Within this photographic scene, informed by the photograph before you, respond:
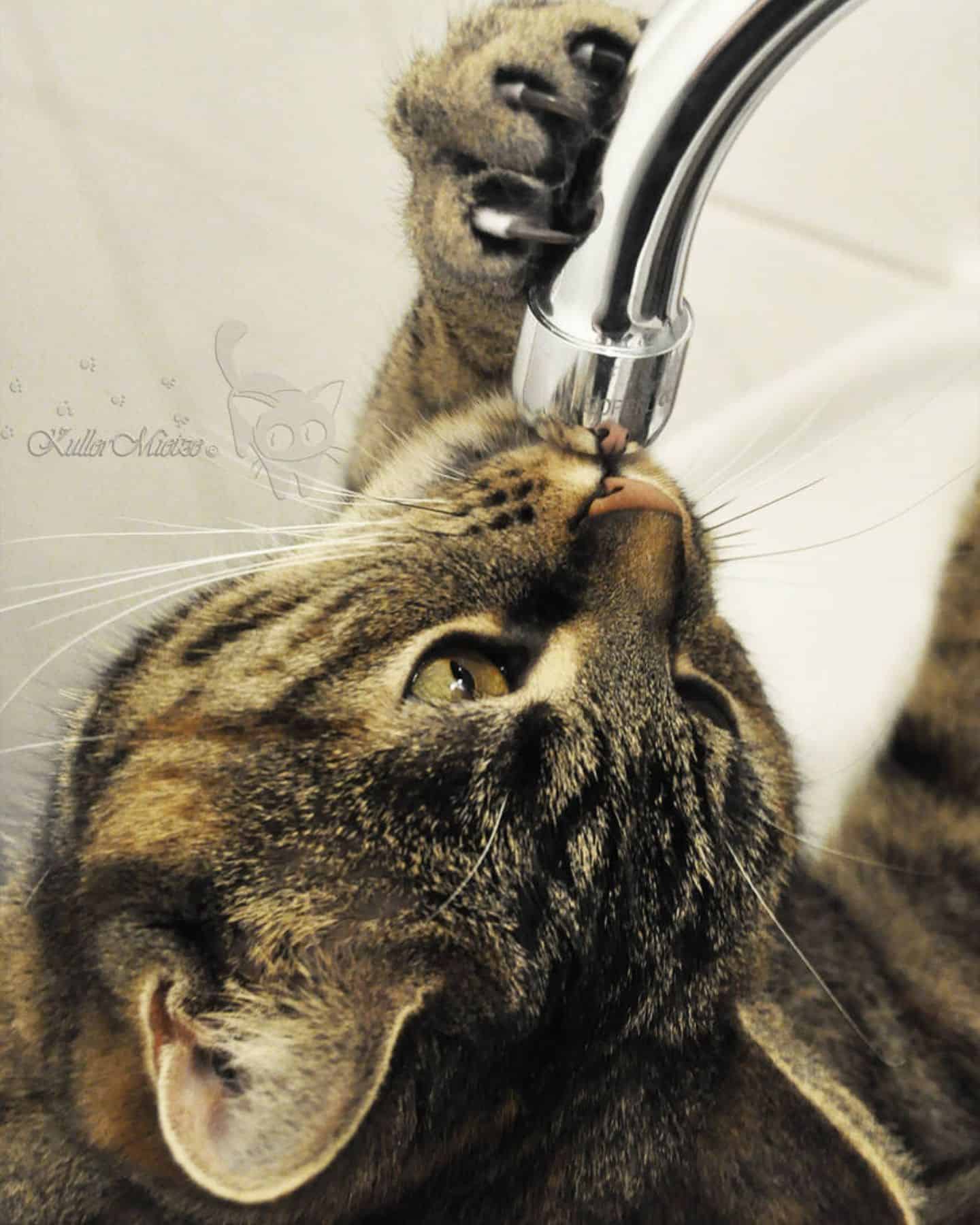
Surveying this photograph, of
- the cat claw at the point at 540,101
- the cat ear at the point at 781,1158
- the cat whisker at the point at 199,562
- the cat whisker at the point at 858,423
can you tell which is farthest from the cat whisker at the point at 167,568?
the cat whisker at the point at 858,423

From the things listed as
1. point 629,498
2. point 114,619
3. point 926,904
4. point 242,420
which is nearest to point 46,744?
point 114,619

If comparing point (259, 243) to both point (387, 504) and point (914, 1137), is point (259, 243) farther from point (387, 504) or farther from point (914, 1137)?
point (914, 1137)

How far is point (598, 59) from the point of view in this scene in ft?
2.07

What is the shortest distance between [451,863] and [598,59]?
17.9 inches

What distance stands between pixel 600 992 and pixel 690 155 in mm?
389

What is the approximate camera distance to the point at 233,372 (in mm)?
566

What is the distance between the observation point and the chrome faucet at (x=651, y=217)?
415mm

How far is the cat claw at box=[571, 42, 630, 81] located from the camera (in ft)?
2.00

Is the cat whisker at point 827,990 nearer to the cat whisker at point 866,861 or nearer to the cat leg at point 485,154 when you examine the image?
the cat whisker at point 866,861

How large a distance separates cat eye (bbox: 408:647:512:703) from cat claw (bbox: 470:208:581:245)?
212 millimetres

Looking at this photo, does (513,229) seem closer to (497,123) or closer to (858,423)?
(497,123)

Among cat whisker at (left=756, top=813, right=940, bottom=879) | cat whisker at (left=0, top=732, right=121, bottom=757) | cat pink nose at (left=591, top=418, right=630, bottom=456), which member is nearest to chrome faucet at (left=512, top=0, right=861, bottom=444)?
cat pink nose at (left=591, top=418, right=630, bottom=456)

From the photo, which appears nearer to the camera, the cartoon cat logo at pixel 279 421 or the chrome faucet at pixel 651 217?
the chrome faucet at pixel 651 217

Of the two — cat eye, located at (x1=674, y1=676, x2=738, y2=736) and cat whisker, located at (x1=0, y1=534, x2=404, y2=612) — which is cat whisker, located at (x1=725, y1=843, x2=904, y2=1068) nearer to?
cat eye, located at (x1=674, y1=676, x2=738, y2=736)
